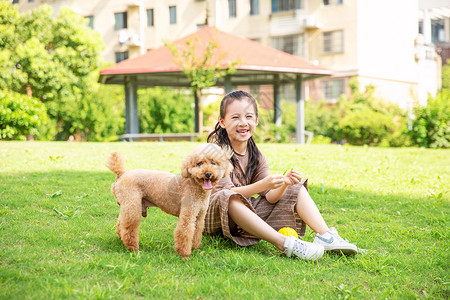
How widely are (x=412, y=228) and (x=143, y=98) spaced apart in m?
17.7

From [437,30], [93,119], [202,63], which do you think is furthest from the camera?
[437,30]

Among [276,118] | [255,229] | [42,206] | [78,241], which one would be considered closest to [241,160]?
[255,229]

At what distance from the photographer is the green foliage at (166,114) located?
19234 mm

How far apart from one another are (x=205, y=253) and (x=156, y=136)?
37.7 feet

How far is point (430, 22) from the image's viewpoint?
27453mm

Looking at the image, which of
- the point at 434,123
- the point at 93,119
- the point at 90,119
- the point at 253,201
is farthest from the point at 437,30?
the point at 253,201

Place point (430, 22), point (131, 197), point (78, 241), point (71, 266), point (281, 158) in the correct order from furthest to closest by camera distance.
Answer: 1. point (430, 22)
2. point (281, 158)
3. point (78, 241)
4. point (131, 197)
5. point (71, 266)

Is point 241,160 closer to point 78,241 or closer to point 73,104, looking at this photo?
point 78,241

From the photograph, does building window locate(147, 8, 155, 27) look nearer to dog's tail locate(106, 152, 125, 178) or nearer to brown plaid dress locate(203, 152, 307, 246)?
brown plaid dress locate(203, 152, 307, 246)

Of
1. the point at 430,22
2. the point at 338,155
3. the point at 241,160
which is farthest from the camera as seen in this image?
the point at 430,22

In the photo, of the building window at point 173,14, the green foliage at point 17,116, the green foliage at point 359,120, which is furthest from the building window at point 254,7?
the green foliage at point 17,116

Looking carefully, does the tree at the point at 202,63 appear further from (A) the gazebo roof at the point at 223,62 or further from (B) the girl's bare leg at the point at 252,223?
(B) the girl's bare leg at the point at 252,223

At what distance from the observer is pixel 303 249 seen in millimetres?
3023

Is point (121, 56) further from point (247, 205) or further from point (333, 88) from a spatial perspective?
point (247, 205)
